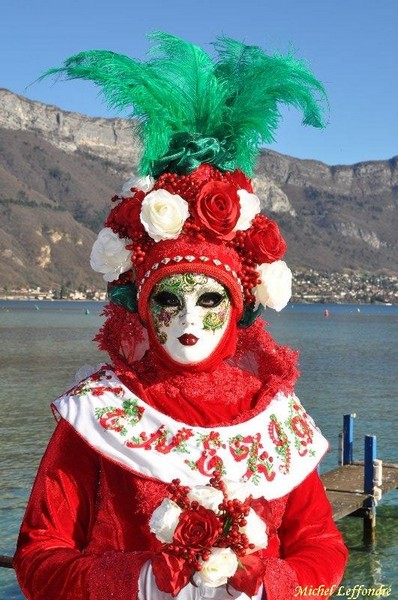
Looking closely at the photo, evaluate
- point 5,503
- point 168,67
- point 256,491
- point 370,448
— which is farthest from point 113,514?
→ point 5,503

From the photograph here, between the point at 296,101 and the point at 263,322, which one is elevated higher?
the point at 296,101

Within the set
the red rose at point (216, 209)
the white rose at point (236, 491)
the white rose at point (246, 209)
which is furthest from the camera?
the white rose at point (246, 209)

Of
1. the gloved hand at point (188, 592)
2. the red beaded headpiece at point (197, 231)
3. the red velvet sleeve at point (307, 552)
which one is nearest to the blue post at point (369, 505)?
the red velvet sleeve at point (307, 552)

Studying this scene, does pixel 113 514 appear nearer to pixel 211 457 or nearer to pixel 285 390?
pixel 211 457

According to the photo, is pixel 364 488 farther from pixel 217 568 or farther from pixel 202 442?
pixel 217 568

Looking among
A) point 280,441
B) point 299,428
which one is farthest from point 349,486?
point 280,441

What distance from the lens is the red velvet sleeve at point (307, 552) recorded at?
2.84m

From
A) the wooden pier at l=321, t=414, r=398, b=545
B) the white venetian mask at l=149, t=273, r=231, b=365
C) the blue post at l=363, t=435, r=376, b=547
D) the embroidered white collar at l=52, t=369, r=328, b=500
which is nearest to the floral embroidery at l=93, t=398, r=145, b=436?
the embroidered white collar at l=52, t=369, r=328, b=500

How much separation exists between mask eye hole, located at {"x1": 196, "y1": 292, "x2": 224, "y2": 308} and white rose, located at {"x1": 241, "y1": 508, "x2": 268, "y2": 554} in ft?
2.85

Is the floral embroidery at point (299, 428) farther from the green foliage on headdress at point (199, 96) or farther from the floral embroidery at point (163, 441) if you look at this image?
the green foliage on headdress at point (199, 96)

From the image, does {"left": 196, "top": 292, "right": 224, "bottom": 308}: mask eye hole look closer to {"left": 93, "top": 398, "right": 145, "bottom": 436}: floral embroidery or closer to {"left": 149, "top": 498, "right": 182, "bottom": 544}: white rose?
{"left": 93, "top": 398, "right": 145, "bottom": 436}: floral embroidery

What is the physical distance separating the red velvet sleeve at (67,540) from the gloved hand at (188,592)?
0.04 meters

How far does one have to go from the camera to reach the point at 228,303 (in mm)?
3309

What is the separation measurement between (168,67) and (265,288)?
945 millimetres
